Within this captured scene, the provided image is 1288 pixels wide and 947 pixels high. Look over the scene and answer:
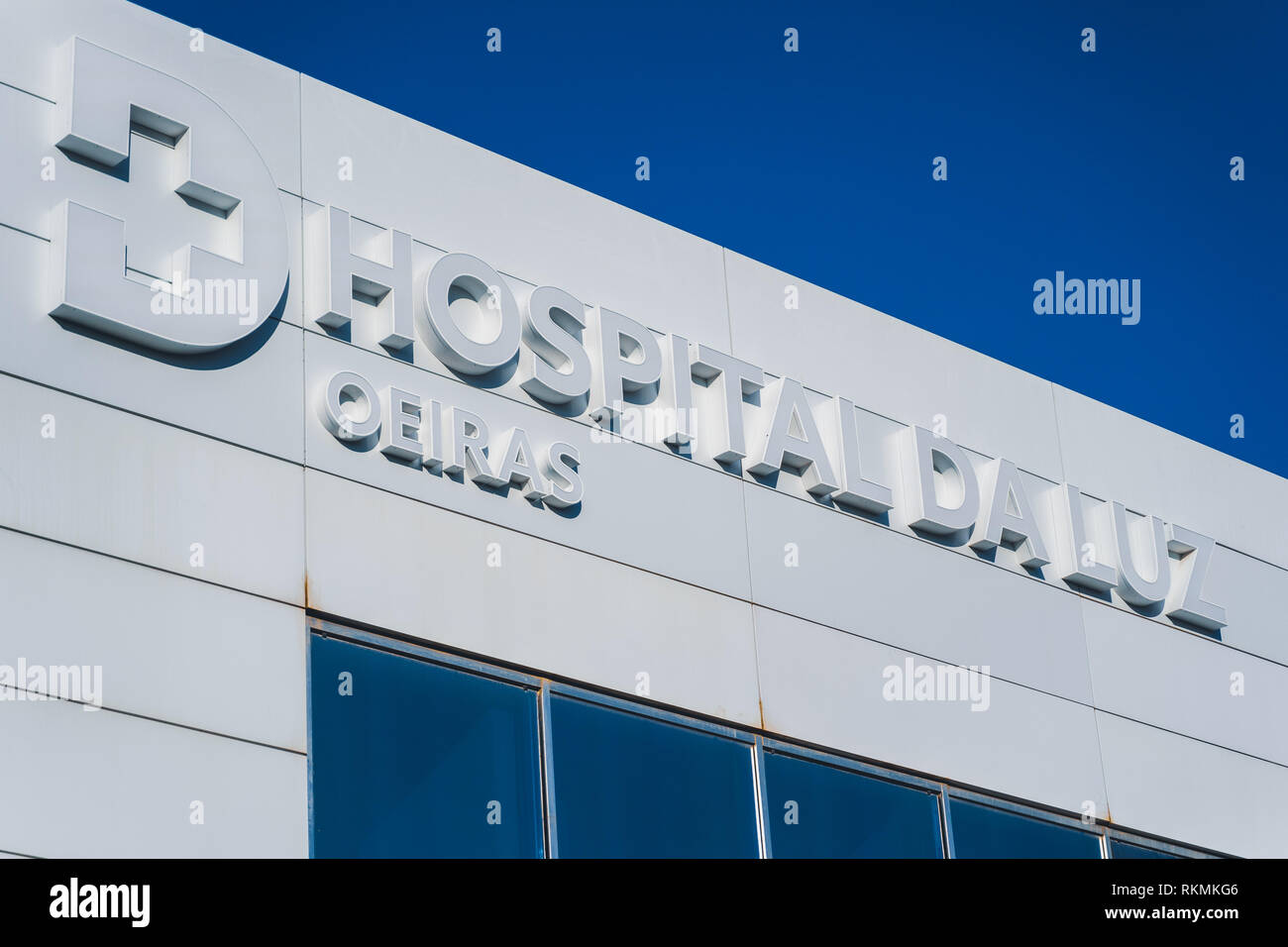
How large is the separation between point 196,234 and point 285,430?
53.9 inches

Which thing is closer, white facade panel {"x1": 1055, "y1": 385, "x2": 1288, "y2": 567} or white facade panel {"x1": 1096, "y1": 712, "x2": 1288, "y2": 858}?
white facade panel {"x1": 1096, "y1": 712, "x2": 1288, "y2": 858}

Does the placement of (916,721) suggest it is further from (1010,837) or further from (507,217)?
(507,217)

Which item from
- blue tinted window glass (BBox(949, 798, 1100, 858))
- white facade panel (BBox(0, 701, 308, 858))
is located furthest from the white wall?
blue tinted window glass (BBox(949, 798, 1100, 858))

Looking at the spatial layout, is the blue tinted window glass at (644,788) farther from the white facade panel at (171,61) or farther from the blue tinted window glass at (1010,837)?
the white facade panel at (171,61)

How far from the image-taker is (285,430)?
38.6 ft

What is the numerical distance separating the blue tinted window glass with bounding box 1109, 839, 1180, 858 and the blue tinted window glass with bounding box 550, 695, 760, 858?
158 inches

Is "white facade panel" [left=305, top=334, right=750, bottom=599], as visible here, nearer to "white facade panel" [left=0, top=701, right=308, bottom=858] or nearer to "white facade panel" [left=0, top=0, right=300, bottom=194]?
"white facade panel" [left=0, top=0, right=300, bottom=194]

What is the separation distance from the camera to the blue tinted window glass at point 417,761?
1114 centimetres

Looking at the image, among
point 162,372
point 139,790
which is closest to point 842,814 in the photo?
point 139,790

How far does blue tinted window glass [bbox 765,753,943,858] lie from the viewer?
13391 millimetres

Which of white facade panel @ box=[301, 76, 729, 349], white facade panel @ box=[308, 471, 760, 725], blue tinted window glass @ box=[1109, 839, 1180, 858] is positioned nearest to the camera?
white facade panel @ box=[308, 471, 760, 725]

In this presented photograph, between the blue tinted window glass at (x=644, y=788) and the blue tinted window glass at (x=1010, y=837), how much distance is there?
2163 mm
